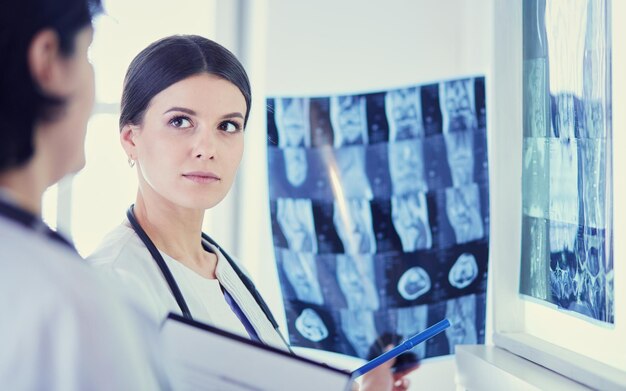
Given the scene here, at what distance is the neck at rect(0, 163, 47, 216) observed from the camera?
0.31 m

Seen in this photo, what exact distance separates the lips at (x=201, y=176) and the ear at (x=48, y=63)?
45 centimetres

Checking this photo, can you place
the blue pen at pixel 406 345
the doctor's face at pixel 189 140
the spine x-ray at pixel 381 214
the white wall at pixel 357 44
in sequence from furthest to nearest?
1. the white wall at pixel 357 44
2. the spine x-ray at pixel 381 214
3. the doctor's face at pixel 189 140
4. the blue pen at pixel 406 345

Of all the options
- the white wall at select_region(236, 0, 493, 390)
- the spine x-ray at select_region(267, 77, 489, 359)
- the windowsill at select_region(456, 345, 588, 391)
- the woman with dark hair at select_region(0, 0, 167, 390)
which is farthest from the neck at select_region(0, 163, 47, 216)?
the white wall at select_region(236, 0, 493, 390)

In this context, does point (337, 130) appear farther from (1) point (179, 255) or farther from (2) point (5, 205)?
(2) point (5, 205)

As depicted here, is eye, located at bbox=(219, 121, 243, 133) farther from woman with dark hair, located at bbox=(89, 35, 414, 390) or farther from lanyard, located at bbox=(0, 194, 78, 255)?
lanyard, located at bbox=(0, 194, 78, 255)

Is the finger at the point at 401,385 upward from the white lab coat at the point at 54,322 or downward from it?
downward

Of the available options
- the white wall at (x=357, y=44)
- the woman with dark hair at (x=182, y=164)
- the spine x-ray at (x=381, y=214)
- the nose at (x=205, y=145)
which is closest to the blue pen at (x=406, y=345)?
the woman with dark hair at (x=182, y=164)

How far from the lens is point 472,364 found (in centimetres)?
90

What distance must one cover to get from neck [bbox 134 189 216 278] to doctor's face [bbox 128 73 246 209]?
13 millimetres

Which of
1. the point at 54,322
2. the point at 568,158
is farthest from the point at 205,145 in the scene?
the point at 54,322

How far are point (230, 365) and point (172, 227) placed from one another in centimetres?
45

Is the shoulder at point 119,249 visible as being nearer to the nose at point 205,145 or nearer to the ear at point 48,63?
the nose at point 205,145

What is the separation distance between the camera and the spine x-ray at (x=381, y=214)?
1.32 m

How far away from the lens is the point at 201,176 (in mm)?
788
